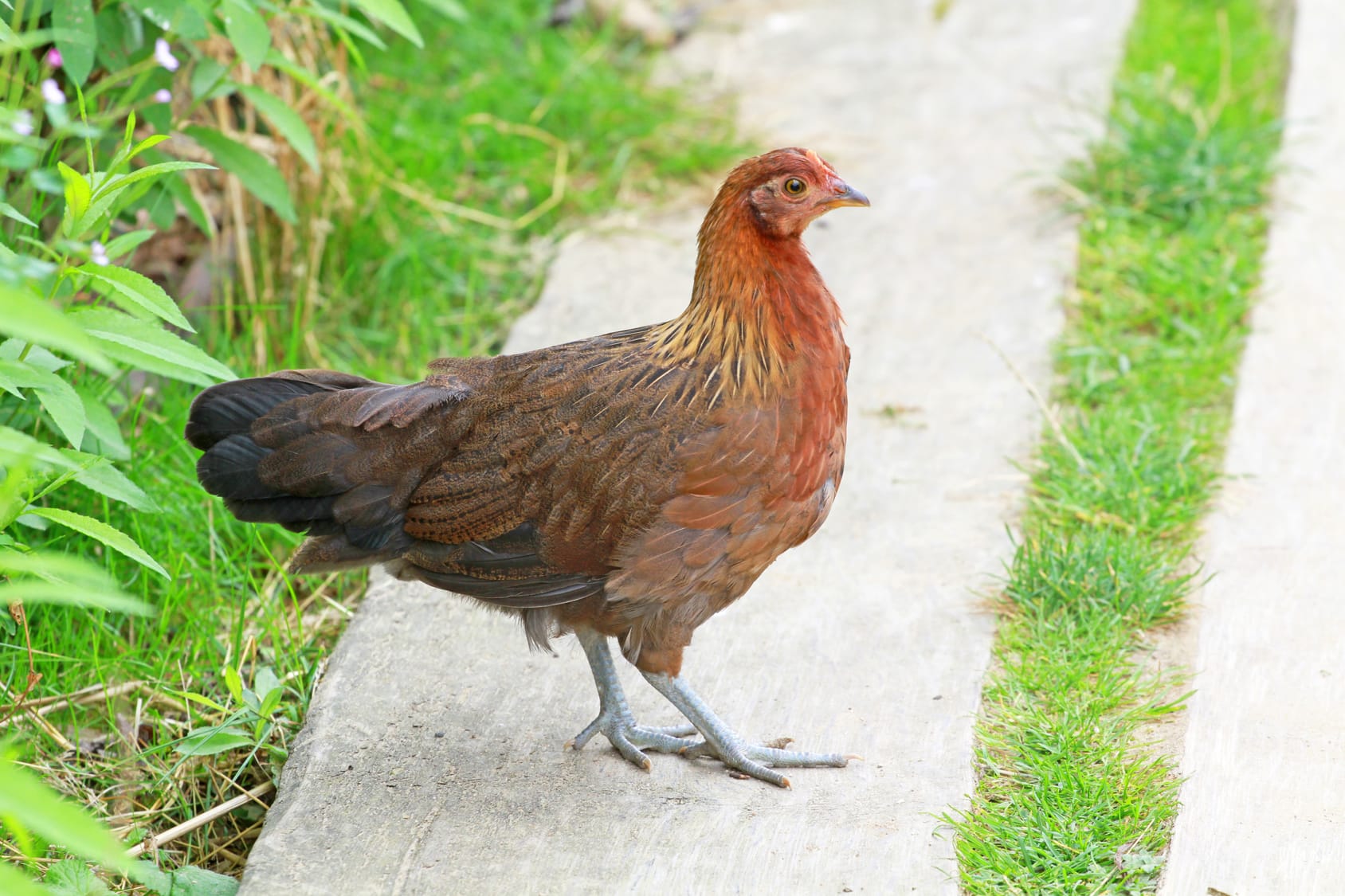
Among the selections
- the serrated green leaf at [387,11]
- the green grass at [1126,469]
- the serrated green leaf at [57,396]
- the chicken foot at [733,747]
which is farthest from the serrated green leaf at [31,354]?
the green grass at [1126,469]

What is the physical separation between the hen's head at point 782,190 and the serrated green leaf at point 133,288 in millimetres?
1272

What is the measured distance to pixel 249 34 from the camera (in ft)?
12.1

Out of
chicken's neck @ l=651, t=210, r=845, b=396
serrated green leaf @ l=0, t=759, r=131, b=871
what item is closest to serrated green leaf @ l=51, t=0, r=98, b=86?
chicken's neck @ l=651, t=210, r=845, b=396

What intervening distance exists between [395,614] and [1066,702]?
1854mm

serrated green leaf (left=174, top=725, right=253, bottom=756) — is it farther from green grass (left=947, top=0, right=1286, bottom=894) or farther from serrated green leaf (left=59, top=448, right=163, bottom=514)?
green grass (left=947, top=0, right=1286, bottom=894)

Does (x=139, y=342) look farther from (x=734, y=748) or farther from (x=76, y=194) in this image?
(x=734, y=748)

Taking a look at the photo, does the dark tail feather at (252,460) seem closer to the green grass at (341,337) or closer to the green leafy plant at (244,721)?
the green leafy plant at (244,721)

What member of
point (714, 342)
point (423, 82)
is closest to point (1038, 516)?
point (714, 342)

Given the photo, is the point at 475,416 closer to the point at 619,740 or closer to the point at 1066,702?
the point at 619,740

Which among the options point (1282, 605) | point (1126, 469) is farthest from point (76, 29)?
point (1282, 605)

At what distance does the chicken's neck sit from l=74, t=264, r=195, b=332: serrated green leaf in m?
1.12

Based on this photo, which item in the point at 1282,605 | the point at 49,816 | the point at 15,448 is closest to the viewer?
the point at 49,816

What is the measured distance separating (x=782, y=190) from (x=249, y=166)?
194 centimetres

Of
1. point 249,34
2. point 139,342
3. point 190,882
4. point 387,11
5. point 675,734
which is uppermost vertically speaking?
point 387,11
